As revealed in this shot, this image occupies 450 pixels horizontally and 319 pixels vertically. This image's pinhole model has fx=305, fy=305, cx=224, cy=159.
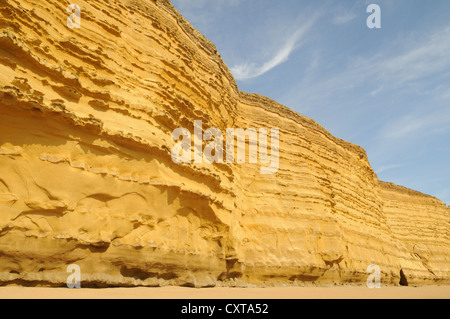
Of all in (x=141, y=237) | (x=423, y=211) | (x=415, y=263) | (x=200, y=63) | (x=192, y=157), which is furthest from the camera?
(x=423, y=211)

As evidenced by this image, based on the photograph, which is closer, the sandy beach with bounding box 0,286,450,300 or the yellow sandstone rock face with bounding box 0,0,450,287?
the sandy beach with bounding box 0,286,450,300

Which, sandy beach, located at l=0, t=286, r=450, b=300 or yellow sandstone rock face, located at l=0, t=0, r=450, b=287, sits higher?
yellow sandstone rock face, located at l=0, t=0, r=450, b=287

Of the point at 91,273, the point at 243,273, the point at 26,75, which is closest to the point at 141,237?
the point at 91,273

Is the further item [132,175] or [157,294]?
[132,175]

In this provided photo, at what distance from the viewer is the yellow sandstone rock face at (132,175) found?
19.2 feet

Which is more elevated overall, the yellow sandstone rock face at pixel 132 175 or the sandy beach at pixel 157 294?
the yellow sandstone rock face at pixel 132 175

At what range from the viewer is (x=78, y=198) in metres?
6.45

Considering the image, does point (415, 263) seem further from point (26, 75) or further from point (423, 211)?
point (26, 75)

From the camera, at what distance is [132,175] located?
296 inches

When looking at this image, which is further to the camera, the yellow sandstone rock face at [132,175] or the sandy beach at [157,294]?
the yellow sandstone rock face at [132,175]

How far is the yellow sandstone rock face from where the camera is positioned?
5863mm

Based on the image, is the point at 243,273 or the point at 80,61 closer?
the point at 80,61

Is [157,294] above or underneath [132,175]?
underneath
